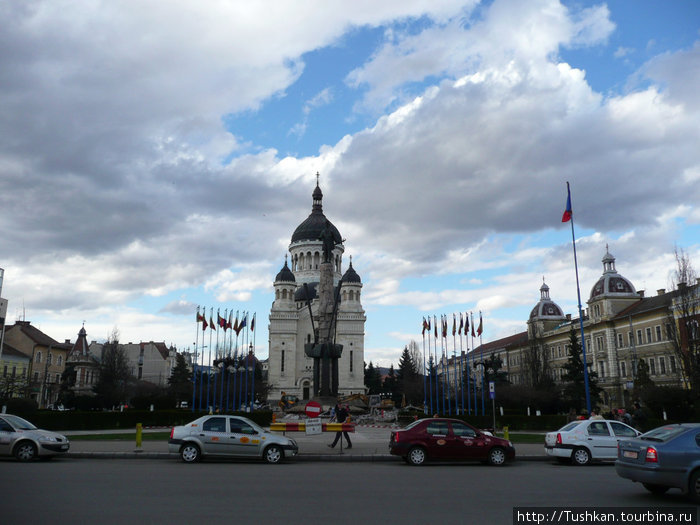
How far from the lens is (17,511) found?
8656 mm

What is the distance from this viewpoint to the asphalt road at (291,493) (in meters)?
8.60

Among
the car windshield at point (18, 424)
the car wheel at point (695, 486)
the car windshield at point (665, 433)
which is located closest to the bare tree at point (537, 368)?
the car windshield at point (665, 433)

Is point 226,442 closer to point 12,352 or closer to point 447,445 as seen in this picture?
point 447,445

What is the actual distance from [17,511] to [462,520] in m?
6.55

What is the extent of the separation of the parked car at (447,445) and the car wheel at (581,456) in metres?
1.90

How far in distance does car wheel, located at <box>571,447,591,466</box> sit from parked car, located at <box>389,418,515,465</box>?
1.90m

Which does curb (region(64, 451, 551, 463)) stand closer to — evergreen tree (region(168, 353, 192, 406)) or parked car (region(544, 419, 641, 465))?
parked car (region(544, 419, 641, 465))

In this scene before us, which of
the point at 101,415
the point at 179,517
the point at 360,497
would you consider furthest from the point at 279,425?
the point at 101,415

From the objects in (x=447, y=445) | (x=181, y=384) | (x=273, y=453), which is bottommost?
(x=273, y=453)

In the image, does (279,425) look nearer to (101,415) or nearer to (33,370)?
(101,415)

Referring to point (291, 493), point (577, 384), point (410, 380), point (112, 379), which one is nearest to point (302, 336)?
point (410, 380)

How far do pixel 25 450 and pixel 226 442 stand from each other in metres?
5.60

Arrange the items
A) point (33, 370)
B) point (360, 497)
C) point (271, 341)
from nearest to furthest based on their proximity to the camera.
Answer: point (360, 497) < point (33, 370) < point (271, 341)

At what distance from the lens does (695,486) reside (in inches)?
382
